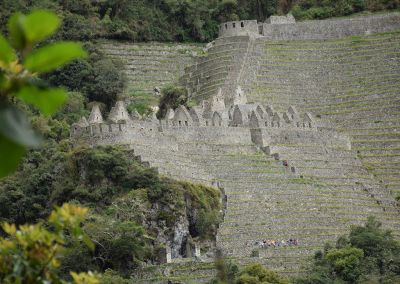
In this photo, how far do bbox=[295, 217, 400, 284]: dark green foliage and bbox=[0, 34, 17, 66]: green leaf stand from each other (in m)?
39.1

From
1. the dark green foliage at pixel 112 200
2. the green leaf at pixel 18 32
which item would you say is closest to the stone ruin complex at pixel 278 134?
the dark green foliage at pixel 112 200

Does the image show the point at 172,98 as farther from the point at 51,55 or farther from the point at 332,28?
the point at 51,55

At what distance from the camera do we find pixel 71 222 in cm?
680

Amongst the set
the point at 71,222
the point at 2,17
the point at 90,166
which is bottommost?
the point at 71,222

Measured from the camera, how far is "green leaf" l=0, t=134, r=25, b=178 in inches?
186

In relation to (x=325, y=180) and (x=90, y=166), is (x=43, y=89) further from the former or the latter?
(x=325, y=180)

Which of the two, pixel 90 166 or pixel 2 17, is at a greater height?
pixel 2 17

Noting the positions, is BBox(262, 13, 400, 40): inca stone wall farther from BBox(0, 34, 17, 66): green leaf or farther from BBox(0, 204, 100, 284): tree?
BBox(0, 34, 17, 66): green leaf

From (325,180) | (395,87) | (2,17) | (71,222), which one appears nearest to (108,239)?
(325,180)

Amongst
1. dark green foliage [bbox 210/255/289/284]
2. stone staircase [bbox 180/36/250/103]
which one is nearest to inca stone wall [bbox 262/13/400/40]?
stone staircase [bbox 180/36/250/103]

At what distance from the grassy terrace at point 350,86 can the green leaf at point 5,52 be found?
54825 mm

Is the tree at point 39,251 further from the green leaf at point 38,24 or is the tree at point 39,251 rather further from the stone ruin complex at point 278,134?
the stone ruin complex at point 278,134

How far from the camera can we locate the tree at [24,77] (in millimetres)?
4723

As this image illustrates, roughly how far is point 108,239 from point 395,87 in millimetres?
28779
